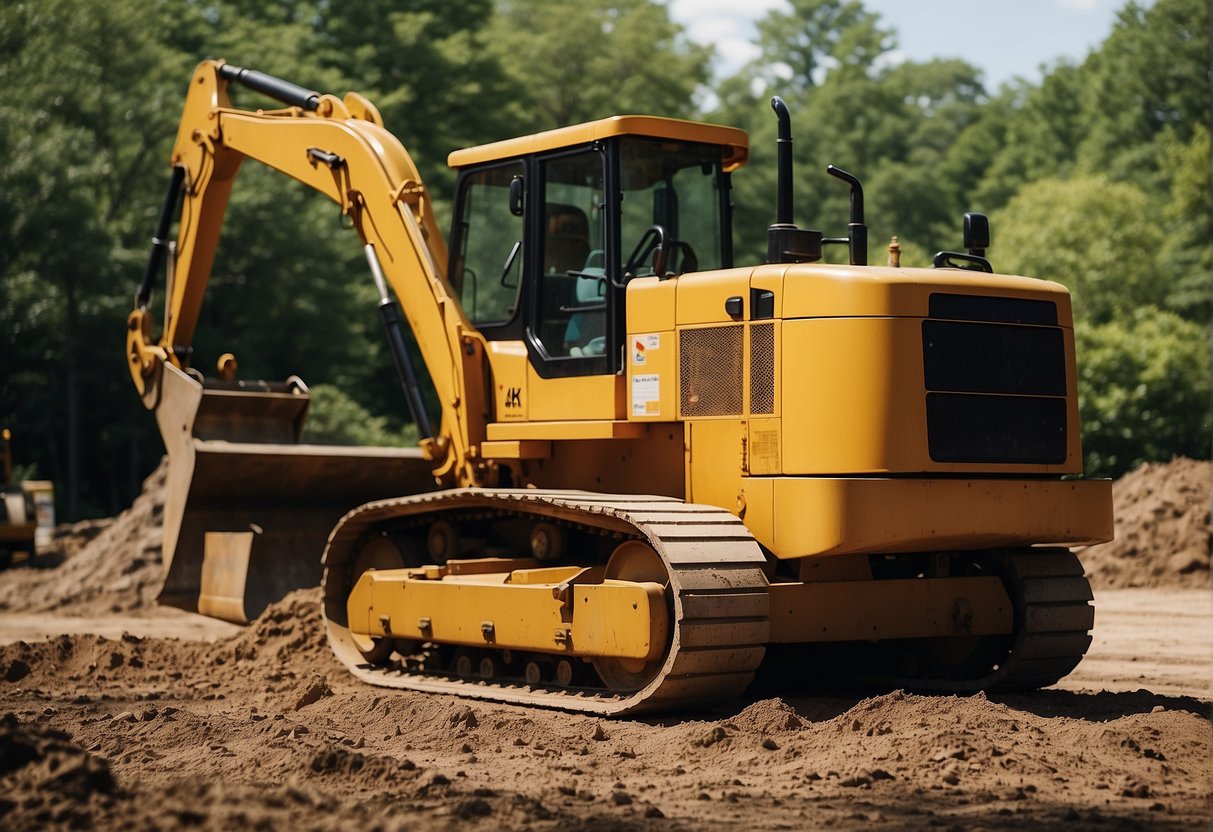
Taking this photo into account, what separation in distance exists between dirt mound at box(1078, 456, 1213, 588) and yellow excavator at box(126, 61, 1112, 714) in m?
9.18

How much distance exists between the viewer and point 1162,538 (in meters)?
18.7

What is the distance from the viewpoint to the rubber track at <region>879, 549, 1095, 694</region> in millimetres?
9359

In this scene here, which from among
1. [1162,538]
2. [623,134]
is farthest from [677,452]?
[1162,538]

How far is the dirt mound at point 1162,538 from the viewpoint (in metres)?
18.2

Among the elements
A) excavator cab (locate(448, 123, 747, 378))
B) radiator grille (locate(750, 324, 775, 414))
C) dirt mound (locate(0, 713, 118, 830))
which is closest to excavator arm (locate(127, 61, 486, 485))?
excavator cab (locate(448, 123, 747, 378))

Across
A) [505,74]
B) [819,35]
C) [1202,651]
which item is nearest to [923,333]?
[1202,651]

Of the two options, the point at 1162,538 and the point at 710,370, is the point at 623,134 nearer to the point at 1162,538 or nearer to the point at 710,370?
the point at 710,370

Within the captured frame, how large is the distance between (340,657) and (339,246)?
77.6 ft

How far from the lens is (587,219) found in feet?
32.4

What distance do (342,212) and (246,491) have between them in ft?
7.49

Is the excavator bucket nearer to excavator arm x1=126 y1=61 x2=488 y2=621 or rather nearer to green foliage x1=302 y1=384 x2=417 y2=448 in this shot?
excavator arm x1=126 y1=61 x2=488 y2=621

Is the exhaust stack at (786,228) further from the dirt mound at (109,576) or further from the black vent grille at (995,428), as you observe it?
the dirt mound at (109,576)

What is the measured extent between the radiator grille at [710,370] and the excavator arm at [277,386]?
181 centimetres

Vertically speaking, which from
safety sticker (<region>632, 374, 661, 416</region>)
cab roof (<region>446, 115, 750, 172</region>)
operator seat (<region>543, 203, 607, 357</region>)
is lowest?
safety sticker (<region>632, 374, 661, 416</region>)
